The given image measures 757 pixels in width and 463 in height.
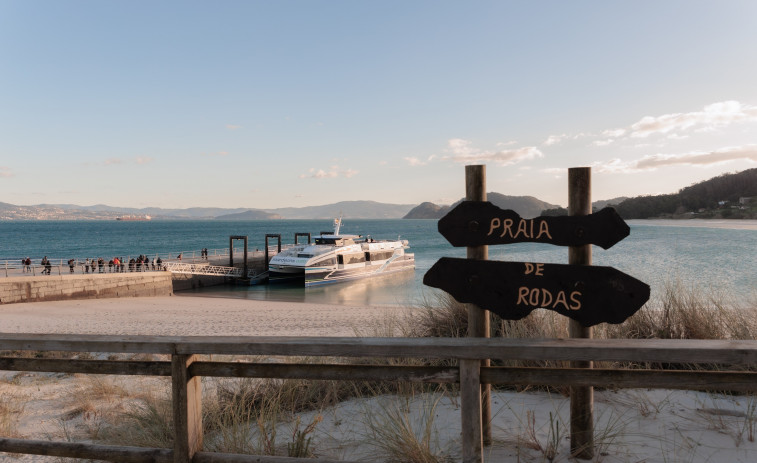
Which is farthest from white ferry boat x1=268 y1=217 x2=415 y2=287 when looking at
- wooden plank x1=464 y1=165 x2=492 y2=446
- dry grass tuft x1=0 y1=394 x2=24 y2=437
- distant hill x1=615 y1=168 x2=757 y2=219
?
distant hill x1=615 y1=168 x2=757 y2=219

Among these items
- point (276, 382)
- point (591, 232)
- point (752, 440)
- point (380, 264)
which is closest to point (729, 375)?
point (591, 232)

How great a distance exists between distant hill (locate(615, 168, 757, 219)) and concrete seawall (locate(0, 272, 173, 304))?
4630 inches

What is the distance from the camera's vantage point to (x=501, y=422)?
12.7ft

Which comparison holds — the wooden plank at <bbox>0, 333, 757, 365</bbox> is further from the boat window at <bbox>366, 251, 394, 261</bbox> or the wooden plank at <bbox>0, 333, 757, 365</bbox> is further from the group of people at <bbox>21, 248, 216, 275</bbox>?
the boat window at <bbox>366, 251, 394, 261</bbox>

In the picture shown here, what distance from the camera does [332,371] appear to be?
8.54 ft

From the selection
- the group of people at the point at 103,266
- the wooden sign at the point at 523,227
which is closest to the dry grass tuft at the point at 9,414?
the wooden sign at the point at 523,227

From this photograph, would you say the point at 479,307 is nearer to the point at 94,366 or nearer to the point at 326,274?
the point at 94,366

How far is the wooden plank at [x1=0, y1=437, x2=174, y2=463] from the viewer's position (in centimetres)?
275

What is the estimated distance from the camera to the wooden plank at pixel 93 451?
2.75m

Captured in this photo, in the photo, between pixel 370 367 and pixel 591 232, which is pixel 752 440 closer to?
pixel 591 232

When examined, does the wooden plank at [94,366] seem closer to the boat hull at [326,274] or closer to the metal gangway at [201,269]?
the boat hull at [326,274]

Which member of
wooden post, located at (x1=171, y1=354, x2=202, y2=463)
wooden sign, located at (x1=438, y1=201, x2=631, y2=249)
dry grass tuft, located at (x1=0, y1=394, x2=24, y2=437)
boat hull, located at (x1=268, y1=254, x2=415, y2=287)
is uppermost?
wooden sign, located at (x1=438, y1=201, x2=631, y2=249)

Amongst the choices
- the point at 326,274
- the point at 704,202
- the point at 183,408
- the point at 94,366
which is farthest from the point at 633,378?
the point at 704,202

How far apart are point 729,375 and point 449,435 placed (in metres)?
1.92
